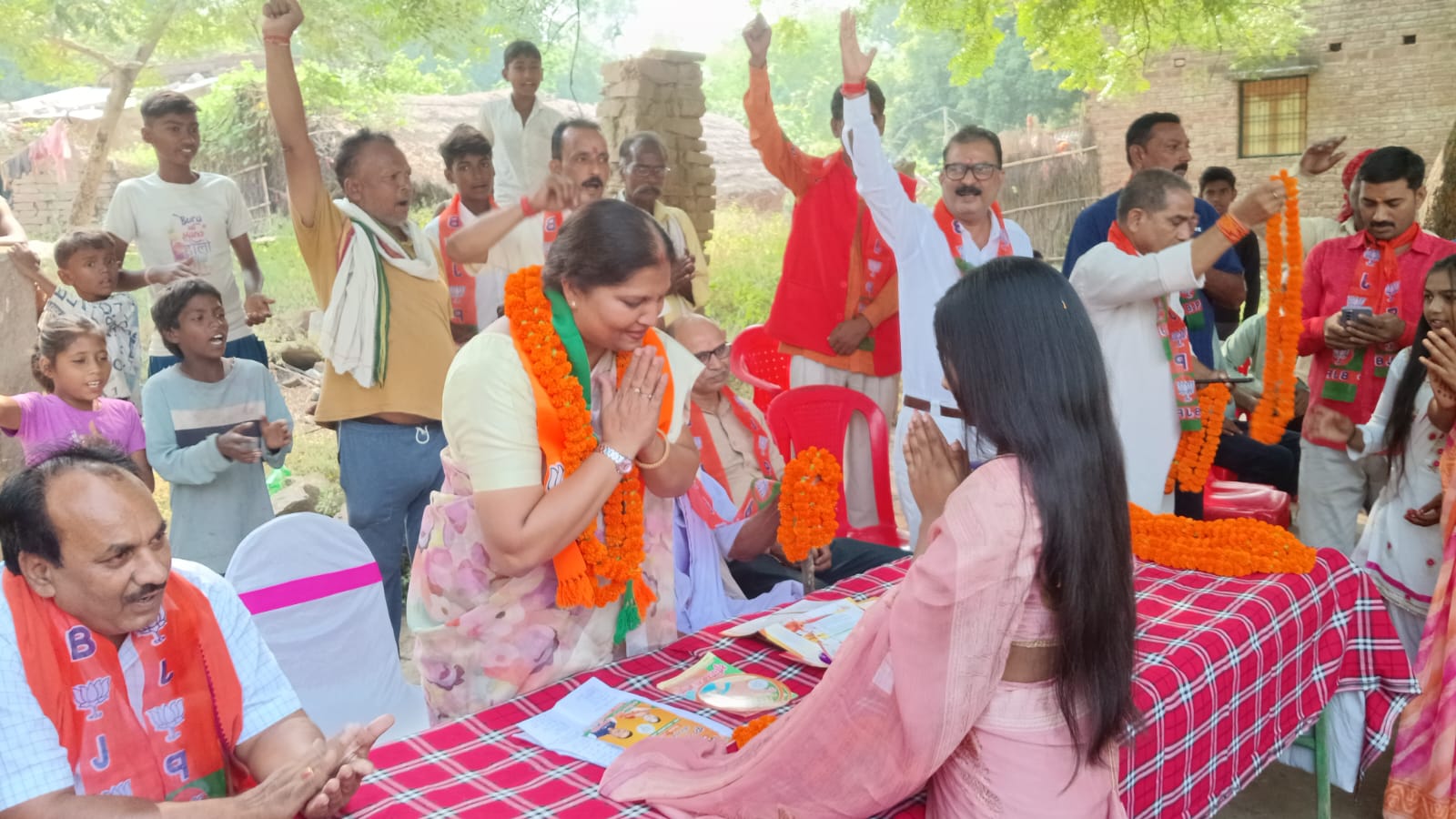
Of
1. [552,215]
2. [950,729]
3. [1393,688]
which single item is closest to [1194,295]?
[1393,688]

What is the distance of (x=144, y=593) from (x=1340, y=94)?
17.1m

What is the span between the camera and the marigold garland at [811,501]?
2906 millimetres

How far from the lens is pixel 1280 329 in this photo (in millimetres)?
4062

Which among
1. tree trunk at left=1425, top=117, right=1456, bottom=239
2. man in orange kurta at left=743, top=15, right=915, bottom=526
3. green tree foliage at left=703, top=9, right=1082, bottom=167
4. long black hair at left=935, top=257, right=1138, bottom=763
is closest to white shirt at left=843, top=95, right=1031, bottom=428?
man in orange kurta at left=743, top=15, right=915, bottom=526

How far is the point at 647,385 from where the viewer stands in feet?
7.72

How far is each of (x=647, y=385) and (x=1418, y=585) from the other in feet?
9.21

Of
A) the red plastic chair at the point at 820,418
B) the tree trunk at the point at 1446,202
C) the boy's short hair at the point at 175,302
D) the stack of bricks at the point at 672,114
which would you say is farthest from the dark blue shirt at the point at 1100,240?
the stack of bricks at the point at 672,114

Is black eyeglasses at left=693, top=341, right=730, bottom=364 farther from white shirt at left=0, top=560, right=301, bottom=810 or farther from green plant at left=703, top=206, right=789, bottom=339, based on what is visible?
green plant at left=703, top=206, right=789, bottom=339

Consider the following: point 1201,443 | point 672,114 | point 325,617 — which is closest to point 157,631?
point 325,617

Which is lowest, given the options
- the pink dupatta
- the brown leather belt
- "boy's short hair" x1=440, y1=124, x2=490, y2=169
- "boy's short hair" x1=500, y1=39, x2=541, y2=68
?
the pink dupatta

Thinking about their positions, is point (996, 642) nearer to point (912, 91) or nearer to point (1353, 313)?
point (1353, 313)

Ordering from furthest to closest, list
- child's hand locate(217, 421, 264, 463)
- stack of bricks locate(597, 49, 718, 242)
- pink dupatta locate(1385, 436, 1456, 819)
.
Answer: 1. stack of bricks locate(597, 49, 718, 242)
2. child's hand locate(217, 421, 264, 463)
3. pink dupatta locate(1385, 436, 1456, 819)

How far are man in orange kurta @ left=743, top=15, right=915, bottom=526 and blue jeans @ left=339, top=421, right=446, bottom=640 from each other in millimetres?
1899

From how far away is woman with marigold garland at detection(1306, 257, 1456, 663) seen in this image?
3.45 metres
